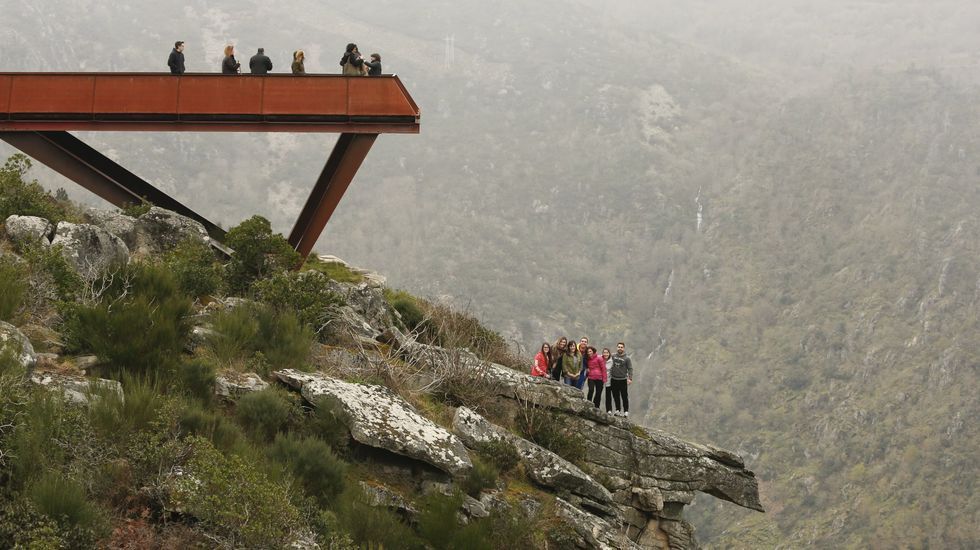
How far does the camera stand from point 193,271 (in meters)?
13.8

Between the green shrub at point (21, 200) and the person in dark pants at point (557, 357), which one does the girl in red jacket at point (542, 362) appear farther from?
the green shrub at point (21, 200)

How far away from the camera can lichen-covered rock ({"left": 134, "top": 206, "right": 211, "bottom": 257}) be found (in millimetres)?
16300

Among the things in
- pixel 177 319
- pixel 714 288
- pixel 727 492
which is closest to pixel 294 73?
pixel 177 319

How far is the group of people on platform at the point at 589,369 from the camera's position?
17.7 metres

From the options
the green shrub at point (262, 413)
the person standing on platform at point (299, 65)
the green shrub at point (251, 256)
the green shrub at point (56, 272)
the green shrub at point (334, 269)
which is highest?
the person standing on platform at point (299, 65)

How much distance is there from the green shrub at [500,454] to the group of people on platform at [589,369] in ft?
16.2

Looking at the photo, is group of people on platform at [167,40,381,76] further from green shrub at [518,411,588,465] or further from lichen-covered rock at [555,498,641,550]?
lichen-covered rock at [555,498,641,550]

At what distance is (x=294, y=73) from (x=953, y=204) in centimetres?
19076

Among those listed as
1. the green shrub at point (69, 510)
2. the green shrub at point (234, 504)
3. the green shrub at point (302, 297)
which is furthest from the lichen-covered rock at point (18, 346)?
the green shrub at point (302, 297)

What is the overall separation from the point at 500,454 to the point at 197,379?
12.6 ft

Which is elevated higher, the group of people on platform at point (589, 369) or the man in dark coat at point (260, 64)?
the man in dark coat at point (260, 64)

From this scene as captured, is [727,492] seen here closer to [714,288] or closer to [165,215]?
[165,215]

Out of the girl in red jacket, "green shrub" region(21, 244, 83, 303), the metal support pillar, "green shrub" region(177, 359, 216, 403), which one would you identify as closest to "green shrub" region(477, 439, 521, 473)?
"green shrub" region(177, 359, 216, 403)

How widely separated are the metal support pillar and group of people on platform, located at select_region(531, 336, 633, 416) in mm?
6398
